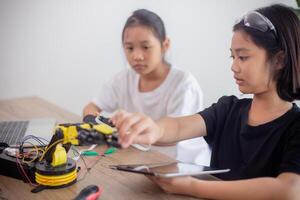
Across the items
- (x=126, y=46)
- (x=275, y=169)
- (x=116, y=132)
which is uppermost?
(x=126, y=46)

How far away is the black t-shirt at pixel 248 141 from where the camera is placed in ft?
3.20

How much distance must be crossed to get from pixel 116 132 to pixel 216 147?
0.51 meters

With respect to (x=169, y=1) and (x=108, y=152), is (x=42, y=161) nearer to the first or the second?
(x=108, y=152)

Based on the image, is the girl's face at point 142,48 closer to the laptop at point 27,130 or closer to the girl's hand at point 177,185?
the laptop at point 27,130

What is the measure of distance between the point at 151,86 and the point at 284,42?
756 millimetres

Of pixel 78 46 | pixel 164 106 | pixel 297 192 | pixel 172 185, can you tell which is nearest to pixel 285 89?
pixel 297 192

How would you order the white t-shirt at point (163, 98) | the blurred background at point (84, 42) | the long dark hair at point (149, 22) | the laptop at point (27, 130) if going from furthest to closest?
the blurred background at point (84, 42) → the long dark hair at point (149, 22) → the white t-shirt at point (163, 98) → the laptop at point (27, 130)

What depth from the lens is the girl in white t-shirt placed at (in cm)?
151

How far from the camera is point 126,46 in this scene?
160 centimetres

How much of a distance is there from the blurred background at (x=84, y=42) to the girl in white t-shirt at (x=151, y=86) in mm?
350

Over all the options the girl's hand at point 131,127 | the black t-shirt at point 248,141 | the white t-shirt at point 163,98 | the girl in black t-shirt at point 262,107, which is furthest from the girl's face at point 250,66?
the white t-shirt at point 163,98

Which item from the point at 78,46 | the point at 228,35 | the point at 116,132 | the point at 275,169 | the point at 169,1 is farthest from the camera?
the point at 228,35

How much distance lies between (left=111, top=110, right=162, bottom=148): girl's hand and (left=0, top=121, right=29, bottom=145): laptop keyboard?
454mm

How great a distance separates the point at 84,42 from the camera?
2.24m
